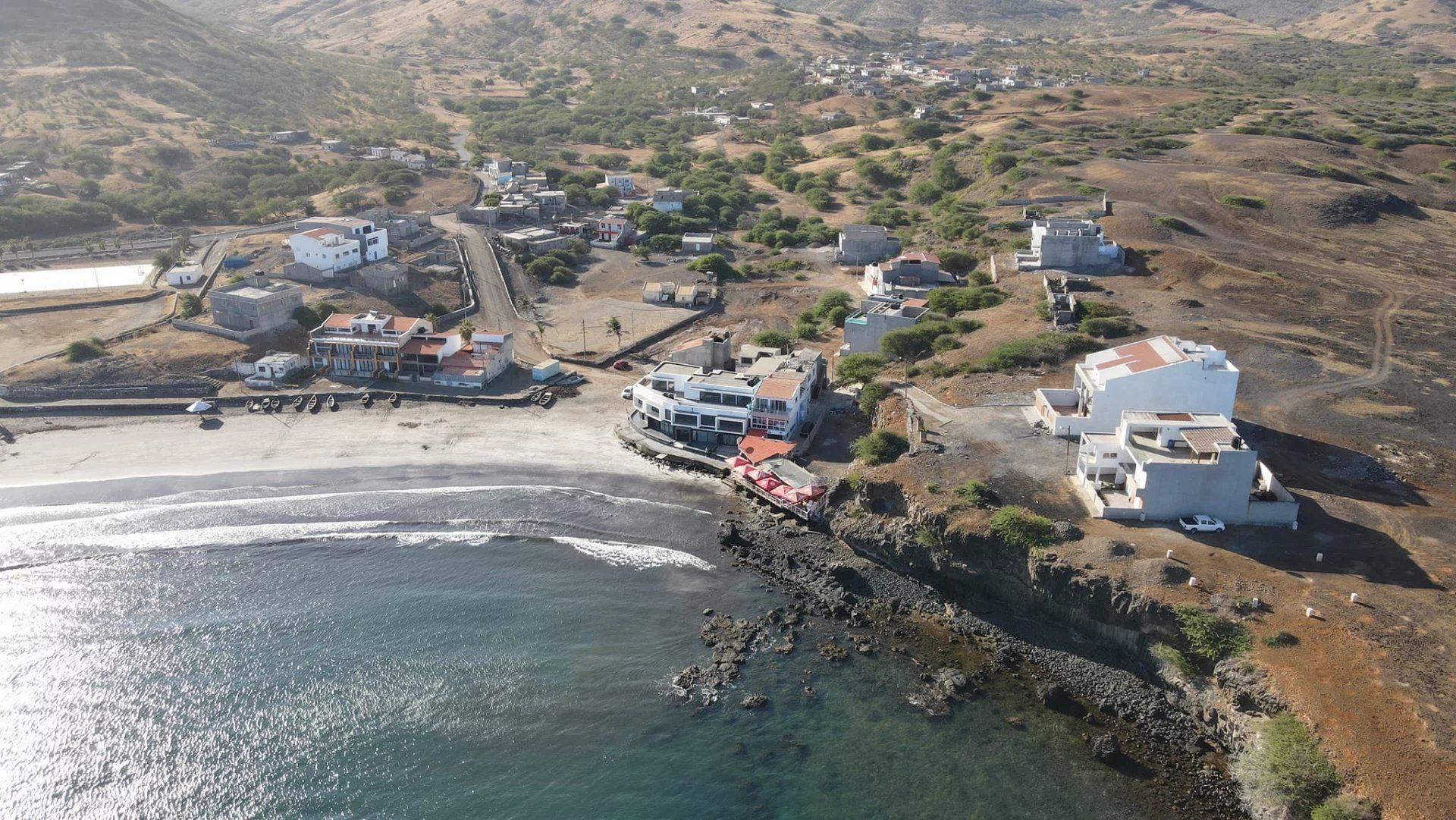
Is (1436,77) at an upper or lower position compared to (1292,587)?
upper

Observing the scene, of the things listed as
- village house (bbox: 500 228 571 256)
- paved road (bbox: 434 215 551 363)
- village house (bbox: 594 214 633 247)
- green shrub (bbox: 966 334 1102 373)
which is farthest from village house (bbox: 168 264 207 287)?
green shrub (bbox: 966 334 1102 373)

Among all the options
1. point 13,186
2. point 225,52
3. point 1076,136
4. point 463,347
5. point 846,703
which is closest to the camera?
point 846,703

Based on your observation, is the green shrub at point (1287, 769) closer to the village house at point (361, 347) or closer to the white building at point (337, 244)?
the village house at point (361, 347)

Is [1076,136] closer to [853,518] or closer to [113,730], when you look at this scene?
[853,518]

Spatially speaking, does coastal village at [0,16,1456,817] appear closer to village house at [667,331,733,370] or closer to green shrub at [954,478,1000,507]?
green shrub at [954,478,1000,507]

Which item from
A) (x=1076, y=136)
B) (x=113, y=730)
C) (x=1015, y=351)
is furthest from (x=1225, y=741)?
(x=1076, y=136)

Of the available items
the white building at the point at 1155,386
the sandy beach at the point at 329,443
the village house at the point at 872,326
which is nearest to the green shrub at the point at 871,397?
the village house at the point at 872,326

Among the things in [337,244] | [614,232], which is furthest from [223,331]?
[614,232]
